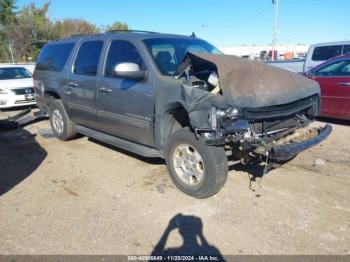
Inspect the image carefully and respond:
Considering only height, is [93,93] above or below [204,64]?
below

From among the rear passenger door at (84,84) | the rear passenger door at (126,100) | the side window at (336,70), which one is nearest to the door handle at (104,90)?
the rear passenger door at (126,100)

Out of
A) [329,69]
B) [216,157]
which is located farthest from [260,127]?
[329,69]

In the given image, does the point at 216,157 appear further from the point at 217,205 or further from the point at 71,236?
the point at 71,236

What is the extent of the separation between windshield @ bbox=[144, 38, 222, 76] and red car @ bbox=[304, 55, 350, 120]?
348 cm

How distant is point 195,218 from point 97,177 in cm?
185

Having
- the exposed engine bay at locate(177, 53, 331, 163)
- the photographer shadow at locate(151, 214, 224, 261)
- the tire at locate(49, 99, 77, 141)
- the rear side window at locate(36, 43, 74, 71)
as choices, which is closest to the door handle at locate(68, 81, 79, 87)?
the rear side window at locate(36, 43, 74, 71)

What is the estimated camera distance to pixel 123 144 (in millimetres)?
5012

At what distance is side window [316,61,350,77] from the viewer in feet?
23.4

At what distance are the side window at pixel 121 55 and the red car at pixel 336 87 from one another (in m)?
4.72

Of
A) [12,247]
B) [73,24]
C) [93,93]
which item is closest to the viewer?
[12,247]

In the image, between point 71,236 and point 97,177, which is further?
point 97,177

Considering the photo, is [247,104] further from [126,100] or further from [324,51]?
[324,51]

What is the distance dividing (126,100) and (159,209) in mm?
1656

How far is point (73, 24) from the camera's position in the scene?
4756 cm
